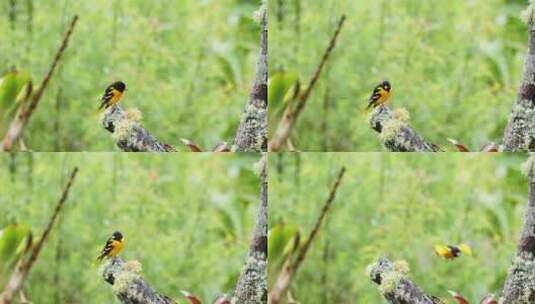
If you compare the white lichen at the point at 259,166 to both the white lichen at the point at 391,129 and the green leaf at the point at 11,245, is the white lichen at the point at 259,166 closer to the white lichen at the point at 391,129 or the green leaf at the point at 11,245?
the white lichen at the point at 391,129

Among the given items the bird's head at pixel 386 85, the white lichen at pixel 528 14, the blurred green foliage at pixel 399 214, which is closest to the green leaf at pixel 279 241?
the blurred green foliage at pixel 399 214

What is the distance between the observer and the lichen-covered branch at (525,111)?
156 inches

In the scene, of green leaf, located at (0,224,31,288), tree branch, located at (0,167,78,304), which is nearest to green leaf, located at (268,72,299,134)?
tree branch, located at (0,167,78,304)

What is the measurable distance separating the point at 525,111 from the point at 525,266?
22.4 inches

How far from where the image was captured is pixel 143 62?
399 cm

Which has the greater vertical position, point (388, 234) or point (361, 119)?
point (361, 119)

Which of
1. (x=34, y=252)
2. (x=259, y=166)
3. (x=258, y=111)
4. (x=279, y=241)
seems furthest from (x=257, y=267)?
(x=34, y=252)

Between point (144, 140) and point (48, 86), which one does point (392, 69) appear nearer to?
point (144, 140)

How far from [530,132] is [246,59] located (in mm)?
1073

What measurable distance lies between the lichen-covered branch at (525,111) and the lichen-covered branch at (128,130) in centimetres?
129

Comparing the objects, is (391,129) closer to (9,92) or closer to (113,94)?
(113,94)

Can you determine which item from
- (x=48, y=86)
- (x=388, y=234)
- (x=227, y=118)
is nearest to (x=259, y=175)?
(x=227, y=118)

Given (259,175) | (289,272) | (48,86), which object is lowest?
(289,272)

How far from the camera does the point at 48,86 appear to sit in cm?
398
